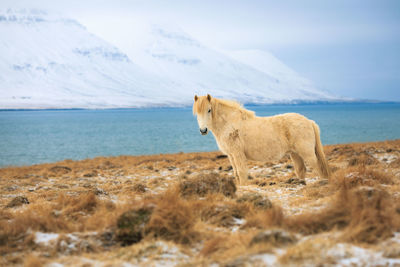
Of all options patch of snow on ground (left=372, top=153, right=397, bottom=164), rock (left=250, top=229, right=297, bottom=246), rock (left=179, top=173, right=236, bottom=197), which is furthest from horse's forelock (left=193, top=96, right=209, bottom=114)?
patch of snow on ground (left=372, top=153, right=397, bottom=164)

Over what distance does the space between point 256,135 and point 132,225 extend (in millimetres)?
5246

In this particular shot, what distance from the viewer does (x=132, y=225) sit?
532 cm

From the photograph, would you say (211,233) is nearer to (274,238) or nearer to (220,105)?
(274,238)

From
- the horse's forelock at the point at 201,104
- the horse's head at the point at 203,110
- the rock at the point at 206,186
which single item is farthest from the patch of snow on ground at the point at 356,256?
the horse's forelock at the point at 201,104

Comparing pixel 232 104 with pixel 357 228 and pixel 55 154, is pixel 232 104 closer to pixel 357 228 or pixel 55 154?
pixel 357 228

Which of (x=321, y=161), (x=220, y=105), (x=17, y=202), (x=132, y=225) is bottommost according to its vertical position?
(x=17, y=202)

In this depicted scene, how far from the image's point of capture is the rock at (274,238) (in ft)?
15.0

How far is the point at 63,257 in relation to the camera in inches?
185

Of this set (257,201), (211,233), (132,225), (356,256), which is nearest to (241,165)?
(257,201)

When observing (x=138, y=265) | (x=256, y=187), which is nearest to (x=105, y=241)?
(x=138, y=265)

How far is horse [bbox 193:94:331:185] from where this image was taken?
9.64 m

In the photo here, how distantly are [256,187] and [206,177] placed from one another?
7.99 ft

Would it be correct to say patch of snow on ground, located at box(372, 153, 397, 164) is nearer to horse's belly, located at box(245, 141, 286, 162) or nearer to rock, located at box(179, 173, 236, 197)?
horse's belly, located at box(245, 141, 286, 162)

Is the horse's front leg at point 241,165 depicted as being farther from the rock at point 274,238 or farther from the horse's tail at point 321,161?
the rock at point 274,238
